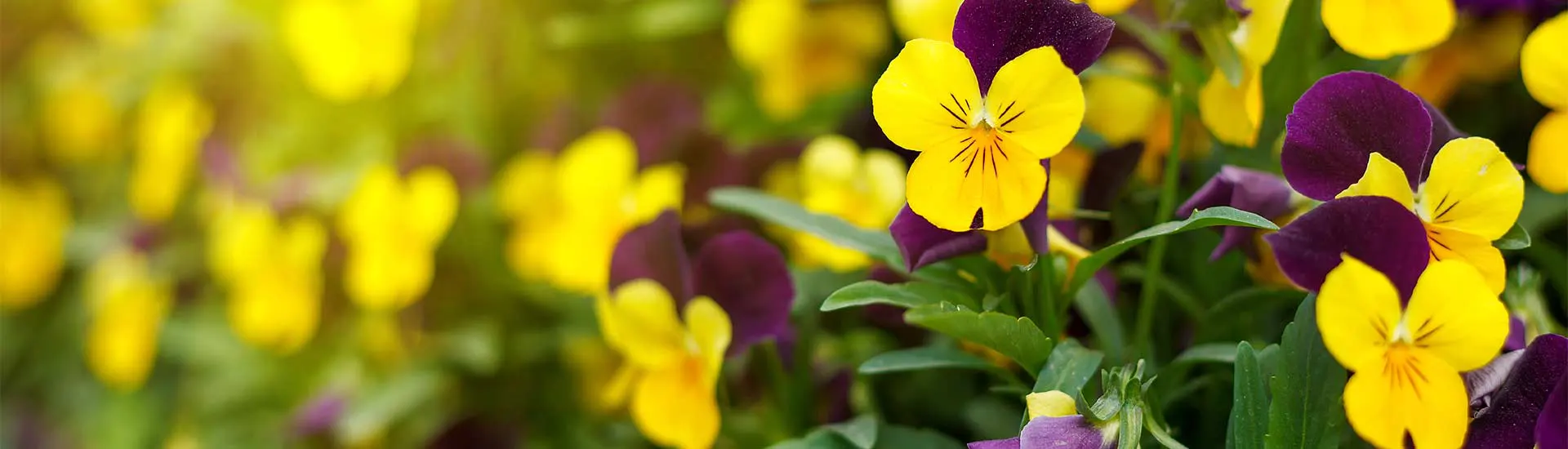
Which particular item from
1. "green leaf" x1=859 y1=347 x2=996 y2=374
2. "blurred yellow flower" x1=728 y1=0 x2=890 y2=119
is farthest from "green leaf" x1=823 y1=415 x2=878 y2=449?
"blurred yellow flower" x1=728 y1=0 x2=890 y2=119

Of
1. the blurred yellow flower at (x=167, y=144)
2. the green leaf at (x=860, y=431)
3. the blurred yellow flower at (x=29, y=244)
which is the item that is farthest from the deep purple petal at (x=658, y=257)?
the blurred yellow flower at (x=29, y=244)

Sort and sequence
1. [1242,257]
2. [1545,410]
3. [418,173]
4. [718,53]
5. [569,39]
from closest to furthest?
[1545,410], [1242,257], [418,173], [569,39], [718,53]

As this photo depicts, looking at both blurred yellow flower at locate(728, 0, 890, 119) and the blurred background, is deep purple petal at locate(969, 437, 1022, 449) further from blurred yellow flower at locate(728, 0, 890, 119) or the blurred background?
blurred yellow flower at locate(728, 0, 890, 119)

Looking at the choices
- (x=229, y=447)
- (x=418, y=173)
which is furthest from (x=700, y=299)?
(x=229, y=447)

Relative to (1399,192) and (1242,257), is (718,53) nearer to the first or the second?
(1242,257)

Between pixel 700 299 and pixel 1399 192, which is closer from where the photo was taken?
pixel 1399 192

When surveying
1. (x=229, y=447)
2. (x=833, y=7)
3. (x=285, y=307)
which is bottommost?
(x=229, y=447)

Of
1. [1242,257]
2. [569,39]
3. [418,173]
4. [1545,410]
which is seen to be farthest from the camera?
[569,39]

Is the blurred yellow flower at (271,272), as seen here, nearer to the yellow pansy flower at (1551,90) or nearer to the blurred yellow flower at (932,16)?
the blurred yellow flower at (932,16)
